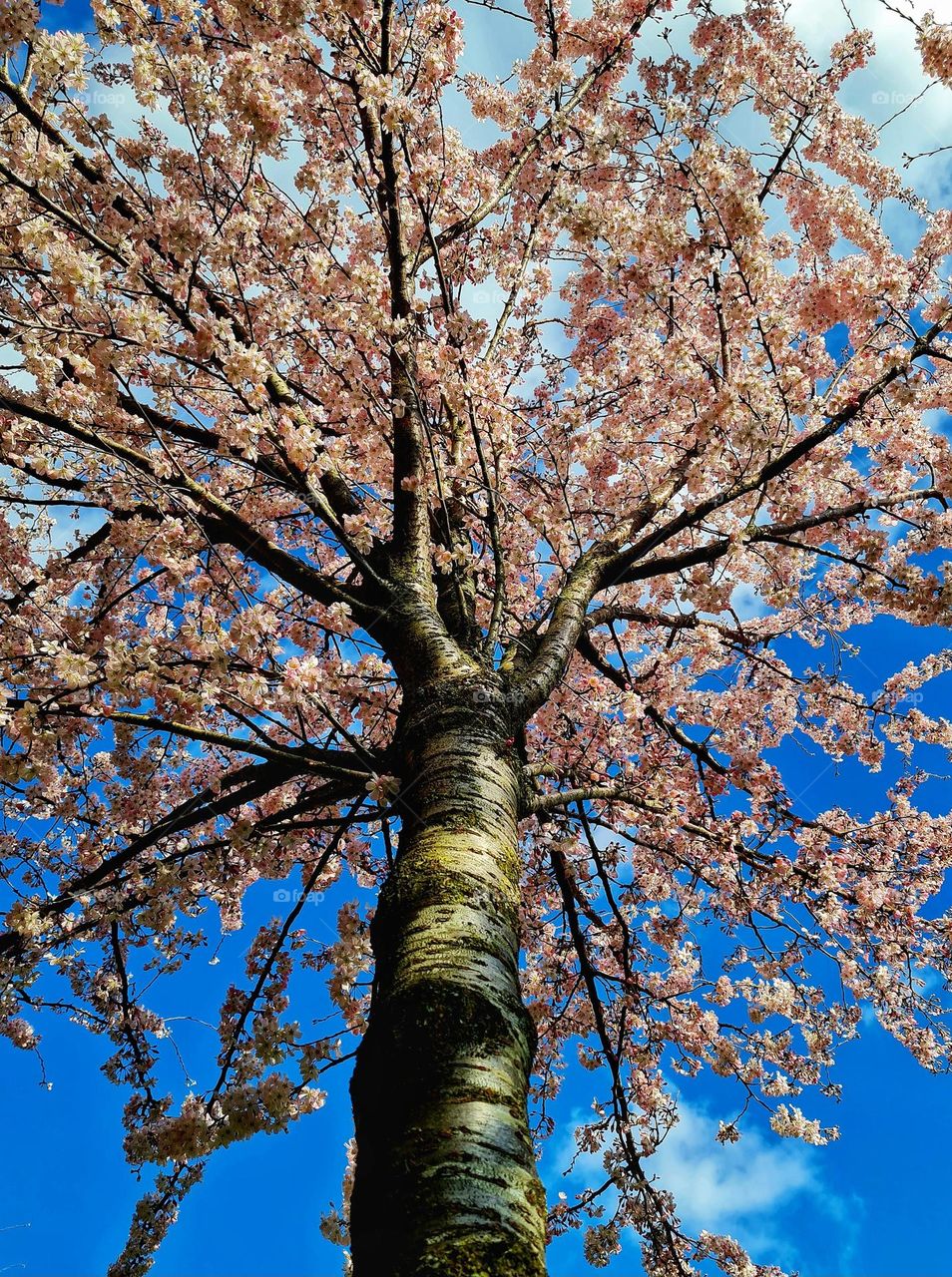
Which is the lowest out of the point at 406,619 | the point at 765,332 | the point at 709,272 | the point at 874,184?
the point at 406,619

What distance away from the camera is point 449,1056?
6.11 feet

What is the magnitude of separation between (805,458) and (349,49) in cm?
413

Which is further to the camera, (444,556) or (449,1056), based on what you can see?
(444,556)

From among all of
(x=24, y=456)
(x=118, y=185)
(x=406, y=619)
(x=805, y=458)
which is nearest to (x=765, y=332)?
(x=805, y=458)

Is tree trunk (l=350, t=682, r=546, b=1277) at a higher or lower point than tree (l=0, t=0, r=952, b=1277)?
lower

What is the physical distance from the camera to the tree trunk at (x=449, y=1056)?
4.97 feet

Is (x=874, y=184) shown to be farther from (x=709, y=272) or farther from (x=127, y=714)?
(x=127, y=714)

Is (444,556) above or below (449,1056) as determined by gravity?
above

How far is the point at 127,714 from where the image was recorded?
314 cm

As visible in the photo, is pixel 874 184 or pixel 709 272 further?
pixel 874 184

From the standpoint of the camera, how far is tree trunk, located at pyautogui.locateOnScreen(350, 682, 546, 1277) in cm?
151

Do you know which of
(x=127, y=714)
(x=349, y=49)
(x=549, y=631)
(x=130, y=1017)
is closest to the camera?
(x=127, y=714)

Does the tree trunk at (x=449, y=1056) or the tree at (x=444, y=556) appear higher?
the tree at (x=444, y=556)

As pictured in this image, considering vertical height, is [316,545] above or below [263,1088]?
above
